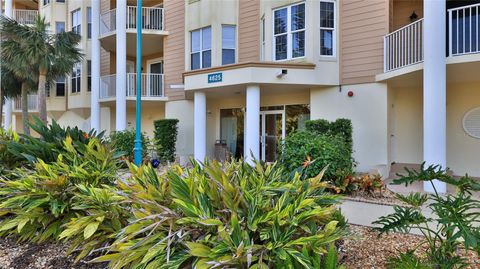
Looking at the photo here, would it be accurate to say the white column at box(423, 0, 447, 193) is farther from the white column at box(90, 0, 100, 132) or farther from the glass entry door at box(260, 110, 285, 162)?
the white column at box(90, 0, 100, 132)

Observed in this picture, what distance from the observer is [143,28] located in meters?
16.0

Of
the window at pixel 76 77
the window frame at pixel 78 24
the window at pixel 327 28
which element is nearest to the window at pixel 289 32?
the window at pixel 327 28

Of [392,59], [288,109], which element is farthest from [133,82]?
[392,59]

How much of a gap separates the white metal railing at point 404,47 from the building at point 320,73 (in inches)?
1.3

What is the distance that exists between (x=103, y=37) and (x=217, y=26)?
6.23 meters

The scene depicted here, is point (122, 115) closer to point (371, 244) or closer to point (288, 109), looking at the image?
point (288, 109)

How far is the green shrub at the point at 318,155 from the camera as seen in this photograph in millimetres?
7711

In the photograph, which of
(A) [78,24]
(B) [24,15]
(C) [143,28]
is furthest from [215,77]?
(B) [24,15]

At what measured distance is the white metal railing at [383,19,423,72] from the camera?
29.6 feet

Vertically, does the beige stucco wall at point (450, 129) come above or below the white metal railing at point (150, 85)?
below

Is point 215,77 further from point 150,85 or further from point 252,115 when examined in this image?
point 150,85

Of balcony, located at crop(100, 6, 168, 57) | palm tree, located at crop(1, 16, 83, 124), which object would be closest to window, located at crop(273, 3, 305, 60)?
balcony, located at crop(100, 6, 168, 57)

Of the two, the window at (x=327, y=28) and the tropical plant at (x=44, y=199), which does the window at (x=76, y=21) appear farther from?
the tropical plant at (x=44, y=199)

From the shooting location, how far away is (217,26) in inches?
551
